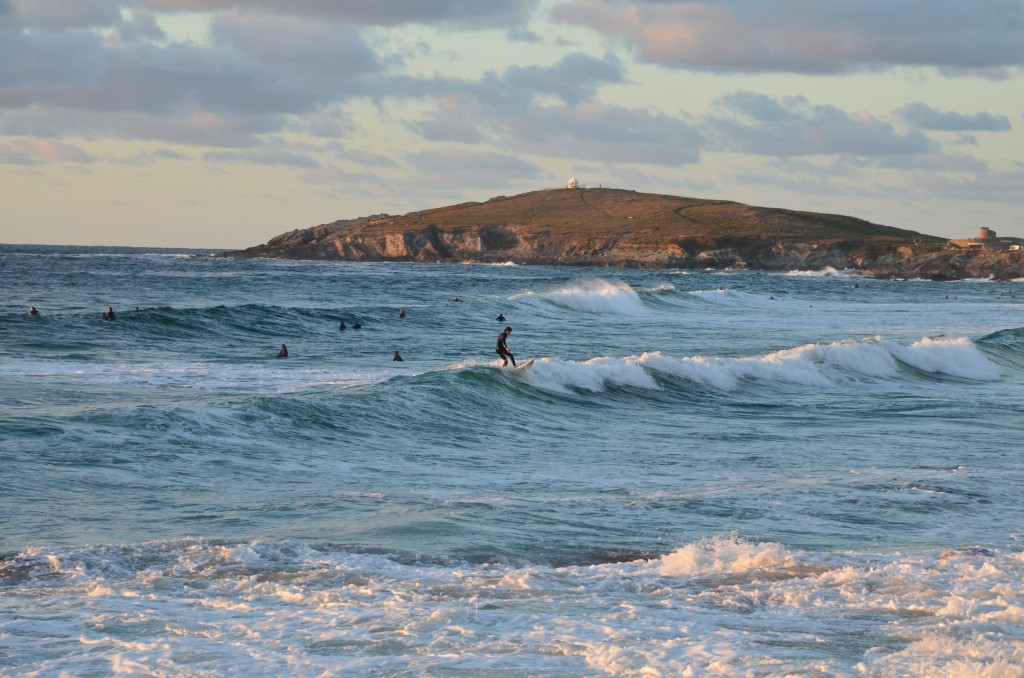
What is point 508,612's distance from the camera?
10805 millimetres

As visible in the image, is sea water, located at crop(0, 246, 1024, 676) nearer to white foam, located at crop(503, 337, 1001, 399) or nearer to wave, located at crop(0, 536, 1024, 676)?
wave, located at crop(0, 536, 1024, 676)

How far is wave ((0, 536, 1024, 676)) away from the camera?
951cm

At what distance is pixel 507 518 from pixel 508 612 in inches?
153

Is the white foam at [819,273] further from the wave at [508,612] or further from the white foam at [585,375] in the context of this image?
the wave at [508,612]

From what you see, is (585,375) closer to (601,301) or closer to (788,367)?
(788,367)

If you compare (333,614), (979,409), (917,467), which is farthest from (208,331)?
(333,614)

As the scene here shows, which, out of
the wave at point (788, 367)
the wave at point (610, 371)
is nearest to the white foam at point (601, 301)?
the wave at point (788, 367)

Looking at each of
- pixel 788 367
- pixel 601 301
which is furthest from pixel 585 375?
pixel 601 301

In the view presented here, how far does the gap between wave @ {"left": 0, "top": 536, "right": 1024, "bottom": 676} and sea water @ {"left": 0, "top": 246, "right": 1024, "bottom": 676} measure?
0.04 m

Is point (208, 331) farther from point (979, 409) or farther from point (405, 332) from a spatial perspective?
point (979, 409)

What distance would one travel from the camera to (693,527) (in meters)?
14.5

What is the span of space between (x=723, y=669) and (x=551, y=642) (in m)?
1.48

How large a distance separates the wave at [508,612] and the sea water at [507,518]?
0.04 m

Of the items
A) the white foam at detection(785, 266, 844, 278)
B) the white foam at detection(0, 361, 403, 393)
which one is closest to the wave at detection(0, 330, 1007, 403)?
the white foam at detection(0, 361, 403, 393)
